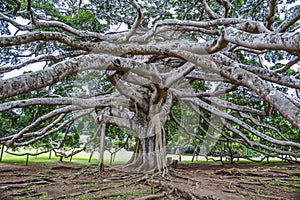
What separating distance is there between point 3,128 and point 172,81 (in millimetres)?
6143

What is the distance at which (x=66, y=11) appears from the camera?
7.84 metres

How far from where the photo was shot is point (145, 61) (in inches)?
216

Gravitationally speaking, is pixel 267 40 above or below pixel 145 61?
below

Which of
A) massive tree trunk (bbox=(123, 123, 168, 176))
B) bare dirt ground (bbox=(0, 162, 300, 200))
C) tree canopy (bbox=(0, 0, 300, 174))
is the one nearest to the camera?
tree canopy (bbox=(0, 0, 300, 174))

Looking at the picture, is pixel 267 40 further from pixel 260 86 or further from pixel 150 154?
pixel 150 154

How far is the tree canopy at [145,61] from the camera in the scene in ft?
9.30

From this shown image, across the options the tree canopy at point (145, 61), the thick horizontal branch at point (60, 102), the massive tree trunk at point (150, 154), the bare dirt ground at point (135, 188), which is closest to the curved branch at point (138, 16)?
the tree canopy at point (145, 61)

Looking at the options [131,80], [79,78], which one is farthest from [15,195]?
[79,78]

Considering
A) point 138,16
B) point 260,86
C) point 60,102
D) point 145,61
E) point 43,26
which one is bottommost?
point 260,86

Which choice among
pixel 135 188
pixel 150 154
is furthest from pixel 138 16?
pixel 150 154

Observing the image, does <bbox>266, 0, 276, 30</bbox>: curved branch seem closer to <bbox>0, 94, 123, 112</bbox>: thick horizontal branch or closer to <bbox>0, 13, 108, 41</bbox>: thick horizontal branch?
<bbox>0, 13, 108, 41</bbox>: thick horizontal branch

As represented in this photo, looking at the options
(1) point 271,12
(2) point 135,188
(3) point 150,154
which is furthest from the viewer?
(3) point 150,154

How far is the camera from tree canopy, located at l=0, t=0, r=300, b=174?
2834mm

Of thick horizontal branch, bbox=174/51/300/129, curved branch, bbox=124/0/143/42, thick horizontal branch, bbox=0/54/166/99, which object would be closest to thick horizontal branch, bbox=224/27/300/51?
thick horizontal branch, bbox=174/51/300/129
